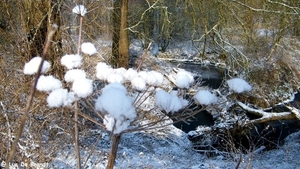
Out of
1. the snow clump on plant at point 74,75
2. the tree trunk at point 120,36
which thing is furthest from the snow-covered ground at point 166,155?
the snow clump on plant at point 74,75

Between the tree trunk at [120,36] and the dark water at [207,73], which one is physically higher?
the tree trunk at [120,36]

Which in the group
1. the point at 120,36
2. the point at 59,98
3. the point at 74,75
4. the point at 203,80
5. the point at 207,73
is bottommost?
the point at 59,98

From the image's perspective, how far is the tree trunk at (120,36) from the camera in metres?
8.98

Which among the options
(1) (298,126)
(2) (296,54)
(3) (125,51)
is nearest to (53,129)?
(3) (125,51)

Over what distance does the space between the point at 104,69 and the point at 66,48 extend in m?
4.00

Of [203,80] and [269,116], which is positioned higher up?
[203,80]

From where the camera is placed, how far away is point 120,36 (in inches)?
363

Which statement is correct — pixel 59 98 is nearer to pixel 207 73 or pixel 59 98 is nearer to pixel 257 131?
pixel 257 131

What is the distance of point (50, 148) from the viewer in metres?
4.66

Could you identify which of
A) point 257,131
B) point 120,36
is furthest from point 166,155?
point 120,36

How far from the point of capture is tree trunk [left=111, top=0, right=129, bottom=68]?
8.98 meters

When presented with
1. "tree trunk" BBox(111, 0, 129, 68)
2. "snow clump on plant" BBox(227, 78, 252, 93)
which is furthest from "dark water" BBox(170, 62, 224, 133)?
"snow clump on plant" BBox(227, 78, 252, 93)

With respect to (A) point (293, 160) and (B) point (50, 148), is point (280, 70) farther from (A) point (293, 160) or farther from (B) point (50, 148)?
(B) point (50, 148)

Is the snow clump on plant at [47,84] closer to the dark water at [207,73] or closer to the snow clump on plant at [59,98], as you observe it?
the snow clump on plant at [59,98]
